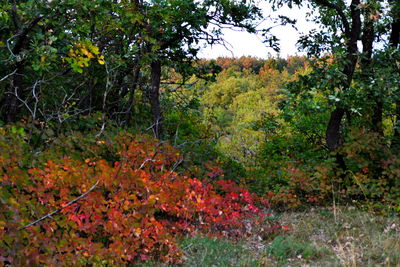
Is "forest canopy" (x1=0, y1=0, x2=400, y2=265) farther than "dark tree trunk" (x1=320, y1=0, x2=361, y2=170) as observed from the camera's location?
No

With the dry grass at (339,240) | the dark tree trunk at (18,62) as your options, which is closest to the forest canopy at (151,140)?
the dark tree trunk at (18,62)

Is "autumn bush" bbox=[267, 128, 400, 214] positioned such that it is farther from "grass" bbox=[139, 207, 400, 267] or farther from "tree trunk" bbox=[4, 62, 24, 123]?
"tree trunk" bbox=[4, 62, 24, 123]

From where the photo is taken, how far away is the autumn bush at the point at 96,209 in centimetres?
296

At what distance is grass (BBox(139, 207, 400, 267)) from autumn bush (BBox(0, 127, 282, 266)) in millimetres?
289

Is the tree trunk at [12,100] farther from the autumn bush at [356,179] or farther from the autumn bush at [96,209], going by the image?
the autumn bush at [356,179]

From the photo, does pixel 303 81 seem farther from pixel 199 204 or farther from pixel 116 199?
pixel 116 199

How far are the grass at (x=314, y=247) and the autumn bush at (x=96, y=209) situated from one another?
289 millimetres

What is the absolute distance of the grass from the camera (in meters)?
4.00

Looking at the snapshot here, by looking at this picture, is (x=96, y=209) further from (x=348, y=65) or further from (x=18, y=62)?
(x=348, y=65)

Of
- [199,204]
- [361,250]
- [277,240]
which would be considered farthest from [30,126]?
[361,250]

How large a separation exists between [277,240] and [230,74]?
1164 inches

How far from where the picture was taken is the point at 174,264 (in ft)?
13.1

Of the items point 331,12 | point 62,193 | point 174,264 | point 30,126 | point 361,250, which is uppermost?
point 331,12

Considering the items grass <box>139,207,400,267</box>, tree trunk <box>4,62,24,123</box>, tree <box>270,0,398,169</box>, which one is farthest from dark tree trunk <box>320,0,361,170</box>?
tree trunk <box>4,62,24,123</box>
